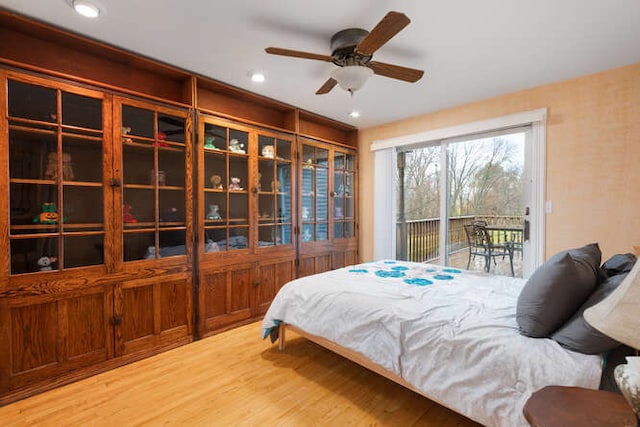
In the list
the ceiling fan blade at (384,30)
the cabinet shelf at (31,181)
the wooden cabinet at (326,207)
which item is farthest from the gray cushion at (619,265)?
the cabinet shelf at (31,181)

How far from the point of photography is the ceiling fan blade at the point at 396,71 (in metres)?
2.05

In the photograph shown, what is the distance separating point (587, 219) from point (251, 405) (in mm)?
3205

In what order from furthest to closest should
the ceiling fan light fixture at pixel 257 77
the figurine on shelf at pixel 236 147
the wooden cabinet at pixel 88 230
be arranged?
the figurine on shelf at pixel 236 147
the ceiling fan light fixture at pixel 257 77
the wooden cabinet at pixel 88 230

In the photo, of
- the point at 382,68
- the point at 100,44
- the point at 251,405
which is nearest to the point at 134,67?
the point at 100,44

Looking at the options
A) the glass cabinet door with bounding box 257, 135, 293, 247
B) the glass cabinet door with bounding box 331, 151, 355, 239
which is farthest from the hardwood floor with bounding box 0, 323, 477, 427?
the glass cabinet door with bounding box 331, 151, 355, 239

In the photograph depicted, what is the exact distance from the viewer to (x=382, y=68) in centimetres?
209

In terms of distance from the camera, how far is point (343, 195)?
171 inches

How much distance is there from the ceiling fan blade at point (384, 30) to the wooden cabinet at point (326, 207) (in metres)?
1.99

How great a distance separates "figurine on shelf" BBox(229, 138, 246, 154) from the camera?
3029 mm

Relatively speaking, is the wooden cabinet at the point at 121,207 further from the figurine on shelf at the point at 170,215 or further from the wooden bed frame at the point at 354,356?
the wooden bed frame at the point at 354,356

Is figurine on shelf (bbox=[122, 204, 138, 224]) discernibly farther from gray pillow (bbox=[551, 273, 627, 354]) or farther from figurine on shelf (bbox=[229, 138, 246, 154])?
gray pillow (bbox=[551, 273, 627, 354])

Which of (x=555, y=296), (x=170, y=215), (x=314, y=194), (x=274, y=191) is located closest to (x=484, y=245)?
(x=314, y=194)

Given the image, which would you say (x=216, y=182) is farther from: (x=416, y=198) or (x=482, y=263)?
(x=482, y=263)

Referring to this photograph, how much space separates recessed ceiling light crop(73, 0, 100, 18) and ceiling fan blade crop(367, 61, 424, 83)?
176 cm
